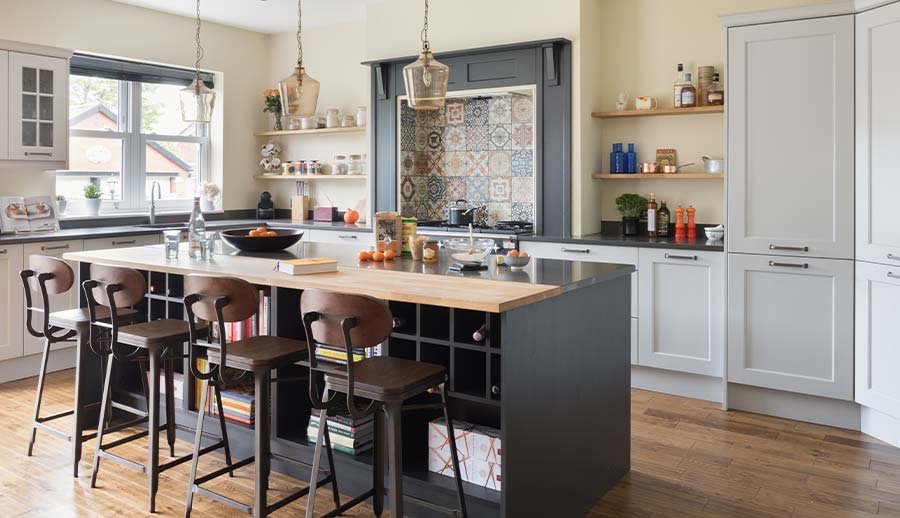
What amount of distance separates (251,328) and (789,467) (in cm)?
267

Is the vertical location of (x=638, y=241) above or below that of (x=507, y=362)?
above

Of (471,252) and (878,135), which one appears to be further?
(878,135)

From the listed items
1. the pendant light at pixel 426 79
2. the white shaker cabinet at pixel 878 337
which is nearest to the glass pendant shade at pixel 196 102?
the pendant light at pixel 426 79

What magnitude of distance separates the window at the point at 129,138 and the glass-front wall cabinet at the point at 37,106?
57cm

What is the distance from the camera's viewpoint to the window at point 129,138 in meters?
5.93

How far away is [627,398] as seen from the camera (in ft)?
11.2

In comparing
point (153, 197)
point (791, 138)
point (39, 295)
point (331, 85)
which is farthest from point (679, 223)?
point (39, 295)

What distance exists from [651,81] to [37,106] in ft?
14.4

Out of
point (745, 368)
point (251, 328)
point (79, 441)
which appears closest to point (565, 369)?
point (251, 328)

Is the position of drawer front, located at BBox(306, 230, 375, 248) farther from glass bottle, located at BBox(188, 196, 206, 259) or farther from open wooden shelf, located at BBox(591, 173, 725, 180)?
glass bottle, located at BBox(188, 196, 206, 259)

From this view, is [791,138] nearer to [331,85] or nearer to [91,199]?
[331,85]

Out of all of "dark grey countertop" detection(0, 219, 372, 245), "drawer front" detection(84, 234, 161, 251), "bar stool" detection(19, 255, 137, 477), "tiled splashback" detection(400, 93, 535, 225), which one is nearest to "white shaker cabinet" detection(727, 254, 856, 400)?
"tiled splashback" detection(400, 93, 535, 225)

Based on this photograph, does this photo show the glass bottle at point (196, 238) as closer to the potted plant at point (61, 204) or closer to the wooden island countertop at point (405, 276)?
the wooden island countertop at point (405, 276)

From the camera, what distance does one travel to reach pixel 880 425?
12.5ft
